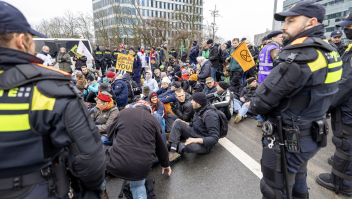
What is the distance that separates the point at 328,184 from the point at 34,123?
357 cm

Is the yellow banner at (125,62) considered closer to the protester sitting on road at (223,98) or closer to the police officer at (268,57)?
the protester sitting on road at (223,98)

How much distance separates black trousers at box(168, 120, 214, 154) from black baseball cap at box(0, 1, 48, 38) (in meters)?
3.08

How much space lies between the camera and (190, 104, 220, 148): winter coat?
12.0 ft

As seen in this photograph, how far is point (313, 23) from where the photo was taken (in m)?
1.89

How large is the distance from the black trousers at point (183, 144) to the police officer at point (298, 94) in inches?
69.2

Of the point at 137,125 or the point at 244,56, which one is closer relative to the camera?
the point at 137,125

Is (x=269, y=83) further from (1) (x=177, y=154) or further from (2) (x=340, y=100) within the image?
(1) (x=177, y=154)

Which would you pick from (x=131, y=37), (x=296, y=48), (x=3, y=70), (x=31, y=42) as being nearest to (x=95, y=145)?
(x=3, y=70)

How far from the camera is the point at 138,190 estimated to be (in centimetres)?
253

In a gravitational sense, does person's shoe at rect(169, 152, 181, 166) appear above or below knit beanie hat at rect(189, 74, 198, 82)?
below

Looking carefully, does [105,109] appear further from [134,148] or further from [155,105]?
[134,148]

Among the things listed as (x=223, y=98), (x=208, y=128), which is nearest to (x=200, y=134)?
(x=208, y=128)

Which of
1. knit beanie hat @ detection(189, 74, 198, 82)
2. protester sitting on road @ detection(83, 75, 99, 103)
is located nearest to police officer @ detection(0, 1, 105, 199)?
protester sitting on road @ detection(83, 75, 99, 103)

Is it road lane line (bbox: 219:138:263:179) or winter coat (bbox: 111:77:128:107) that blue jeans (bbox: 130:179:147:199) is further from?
winter coat (bbox: 111:77:128:107)
